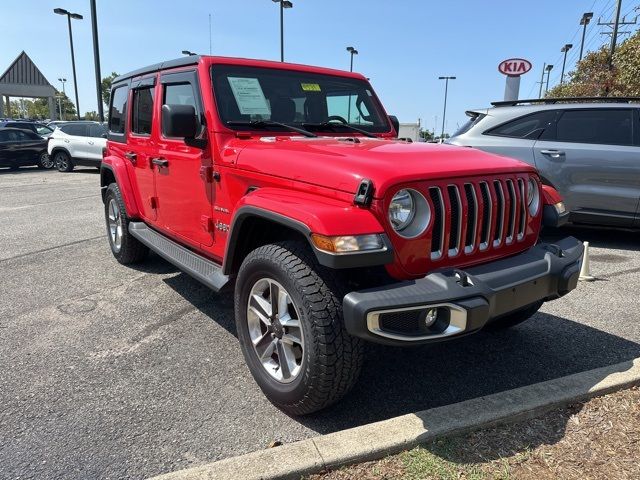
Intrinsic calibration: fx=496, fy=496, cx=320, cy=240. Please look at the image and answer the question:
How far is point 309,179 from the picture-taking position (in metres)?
2.54

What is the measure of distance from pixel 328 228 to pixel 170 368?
1.59m

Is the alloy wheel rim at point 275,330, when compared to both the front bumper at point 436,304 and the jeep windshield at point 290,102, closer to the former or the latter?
the front bumper at point 436,304

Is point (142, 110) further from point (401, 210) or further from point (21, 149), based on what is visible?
point (21, 149)

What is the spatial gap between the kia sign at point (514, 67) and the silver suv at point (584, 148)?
222 inches

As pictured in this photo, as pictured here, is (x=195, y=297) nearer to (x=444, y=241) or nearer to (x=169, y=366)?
(x=169, y=366)

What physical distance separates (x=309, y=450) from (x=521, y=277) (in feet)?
4.30

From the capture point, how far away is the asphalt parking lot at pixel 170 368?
2387 mm

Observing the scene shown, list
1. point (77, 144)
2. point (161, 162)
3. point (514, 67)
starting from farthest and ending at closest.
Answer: point (77, 144) < point (514, 67) < point (161, 162)

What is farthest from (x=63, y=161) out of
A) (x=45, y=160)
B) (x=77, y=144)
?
(x=45, y=160)

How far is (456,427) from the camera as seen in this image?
234 cm

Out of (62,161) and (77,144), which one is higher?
(77,144)

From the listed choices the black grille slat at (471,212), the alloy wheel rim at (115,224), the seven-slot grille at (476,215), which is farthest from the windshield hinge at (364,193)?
the alloy wheel rim at (115,224)

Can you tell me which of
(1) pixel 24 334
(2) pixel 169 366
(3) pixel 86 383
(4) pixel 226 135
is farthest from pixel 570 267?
(1) pixel 24 334

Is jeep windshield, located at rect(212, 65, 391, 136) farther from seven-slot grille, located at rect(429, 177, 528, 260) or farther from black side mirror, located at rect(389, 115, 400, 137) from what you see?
seven-slot grille, located at rect(429, 177, 528, 260)
